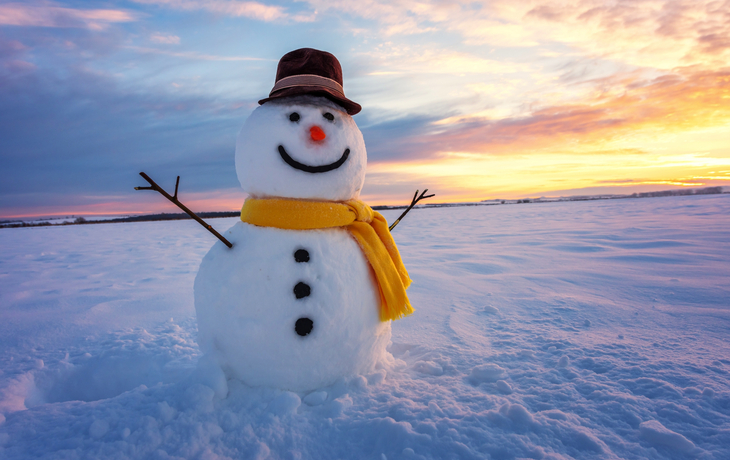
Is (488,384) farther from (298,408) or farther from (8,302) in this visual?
(8,302)

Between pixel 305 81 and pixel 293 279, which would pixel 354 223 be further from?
pixel 305 81

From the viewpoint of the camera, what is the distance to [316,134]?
5.77 feet

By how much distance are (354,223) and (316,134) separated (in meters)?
0.54

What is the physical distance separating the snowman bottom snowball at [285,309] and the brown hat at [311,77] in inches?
30.3

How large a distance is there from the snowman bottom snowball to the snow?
0.41ft

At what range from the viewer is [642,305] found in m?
2.91

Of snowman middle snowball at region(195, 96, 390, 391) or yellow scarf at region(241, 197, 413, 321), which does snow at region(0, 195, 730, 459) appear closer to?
snowman middle snowball at region(195, 96, 390, 391)

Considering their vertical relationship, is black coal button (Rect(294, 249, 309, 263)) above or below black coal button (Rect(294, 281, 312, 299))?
above

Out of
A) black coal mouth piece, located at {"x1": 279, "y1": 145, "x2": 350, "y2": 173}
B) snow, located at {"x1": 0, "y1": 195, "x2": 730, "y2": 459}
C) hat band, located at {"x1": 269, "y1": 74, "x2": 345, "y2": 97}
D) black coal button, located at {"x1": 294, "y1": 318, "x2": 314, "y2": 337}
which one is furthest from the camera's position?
hat band, located at {"x1": 269, "y1": 74, "x2": 345, "y2": 97}

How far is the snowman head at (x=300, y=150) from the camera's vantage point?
1775mm

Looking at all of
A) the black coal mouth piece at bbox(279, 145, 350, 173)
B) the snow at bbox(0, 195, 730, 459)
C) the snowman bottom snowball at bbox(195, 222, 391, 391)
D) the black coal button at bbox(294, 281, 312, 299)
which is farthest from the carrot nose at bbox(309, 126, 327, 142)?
the snow at bbox(0, 195, 730, 459)

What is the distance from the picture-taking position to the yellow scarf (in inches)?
69.6

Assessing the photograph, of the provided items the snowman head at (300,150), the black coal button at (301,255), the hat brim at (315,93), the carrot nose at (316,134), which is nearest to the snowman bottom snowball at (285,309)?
the black coal button at (301,255)

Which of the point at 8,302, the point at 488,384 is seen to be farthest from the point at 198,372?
the point at 8,302
